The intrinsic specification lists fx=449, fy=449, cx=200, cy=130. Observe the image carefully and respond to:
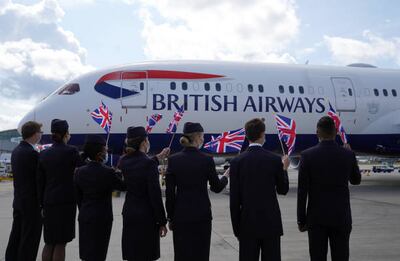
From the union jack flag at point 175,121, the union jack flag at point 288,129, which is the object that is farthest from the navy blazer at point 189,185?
the union jack flag at point 175,121

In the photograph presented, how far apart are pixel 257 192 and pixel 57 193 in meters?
2.44

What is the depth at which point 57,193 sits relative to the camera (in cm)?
542

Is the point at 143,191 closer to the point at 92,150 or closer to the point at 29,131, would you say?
the point at 92,150

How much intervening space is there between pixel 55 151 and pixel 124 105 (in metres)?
9.75

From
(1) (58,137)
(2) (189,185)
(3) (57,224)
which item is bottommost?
(3) (57,224)

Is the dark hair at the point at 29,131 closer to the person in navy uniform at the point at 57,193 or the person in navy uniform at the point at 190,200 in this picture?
the person in navy uniform at the point at 57,193

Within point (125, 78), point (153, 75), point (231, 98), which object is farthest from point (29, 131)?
point (231, 98)

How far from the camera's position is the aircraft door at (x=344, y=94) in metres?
17.3

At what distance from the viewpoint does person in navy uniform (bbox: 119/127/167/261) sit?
188 inches

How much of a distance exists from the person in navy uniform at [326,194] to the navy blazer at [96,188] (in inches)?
81.9

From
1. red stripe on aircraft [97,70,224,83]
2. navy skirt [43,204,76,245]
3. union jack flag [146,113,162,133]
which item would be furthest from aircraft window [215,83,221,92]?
navy skirt [43,204,76,245]

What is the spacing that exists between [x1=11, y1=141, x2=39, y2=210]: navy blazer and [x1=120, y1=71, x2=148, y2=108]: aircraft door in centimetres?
939

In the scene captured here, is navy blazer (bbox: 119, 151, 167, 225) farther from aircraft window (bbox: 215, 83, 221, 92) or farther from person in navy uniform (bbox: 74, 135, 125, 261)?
aircraft window (bbox: 215, 83, 221, 92)

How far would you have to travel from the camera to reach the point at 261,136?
4.79 meters
